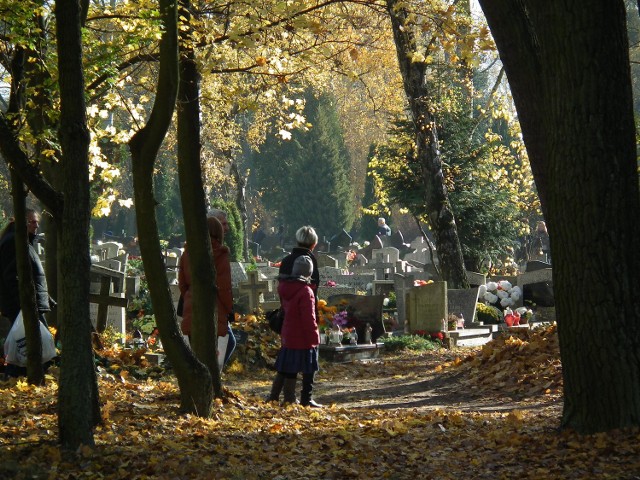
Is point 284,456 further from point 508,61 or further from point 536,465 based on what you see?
point 508,61

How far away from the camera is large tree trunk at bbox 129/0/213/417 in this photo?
7.45 metres

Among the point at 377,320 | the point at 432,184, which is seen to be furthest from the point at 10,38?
the point at 432,184

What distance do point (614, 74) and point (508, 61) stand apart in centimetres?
236

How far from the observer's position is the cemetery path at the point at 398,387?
35.5 ft

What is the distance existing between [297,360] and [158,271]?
7.23ft

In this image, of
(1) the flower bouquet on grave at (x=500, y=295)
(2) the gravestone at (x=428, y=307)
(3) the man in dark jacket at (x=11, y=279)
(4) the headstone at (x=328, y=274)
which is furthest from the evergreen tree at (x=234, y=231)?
(3) the man in dark jacket at (x=11, y=279)

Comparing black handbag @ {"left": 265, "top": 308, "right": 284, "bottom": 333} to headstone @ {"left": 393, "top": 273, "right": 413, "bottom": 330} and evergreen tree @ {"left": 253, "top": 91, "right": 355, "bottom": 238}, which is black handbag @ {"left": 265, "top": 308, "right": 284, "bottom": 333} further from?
evergreen tree @ {"left": 253, "top": 91, "right": 355, "bottom": 238}

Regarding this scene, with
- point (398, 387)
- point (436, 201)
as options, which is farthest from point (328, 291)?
point (398, 387)

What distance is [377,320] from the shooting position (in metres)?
16.3

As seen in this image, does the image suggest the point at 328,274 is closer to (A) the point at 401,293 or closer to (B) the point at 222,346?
(A) the point at 401,293

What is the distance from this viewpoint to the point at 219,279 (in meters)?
9.29

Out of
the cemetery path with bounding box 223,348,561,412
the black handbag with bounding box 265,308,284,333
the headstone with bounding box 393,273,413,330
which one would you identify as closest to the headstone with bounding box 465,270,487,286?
the headstone with bounding box 393,273,413,330

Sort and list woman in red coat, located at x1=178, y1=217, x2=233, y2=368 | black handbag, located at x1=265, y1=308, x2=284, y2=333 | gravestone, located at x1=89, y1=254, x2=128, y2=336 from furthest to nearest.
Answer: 1. gravestone, located at x1=89, y1=254, x2=128, y2=336
2. black handbag, located at x1=265, y1=308, x2=284, y2=333
3. woman in red coat, located at x1=178, y1=217, x2=233, y2=368

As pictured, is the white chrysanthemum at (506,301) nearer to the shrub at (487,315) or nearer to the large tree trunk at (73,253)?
the shrub at (487,315)
